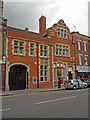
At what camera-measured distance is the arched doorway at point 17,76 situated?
74.9 feet

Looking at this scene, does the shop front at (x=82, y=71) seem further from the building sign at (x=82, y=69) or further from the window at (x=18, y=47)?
the window at (x=18, y=47)

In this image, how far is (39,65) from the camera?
75.1ft

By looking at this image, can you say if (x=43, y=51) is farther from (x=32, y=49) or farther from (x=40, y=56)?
(x=32, y=49)

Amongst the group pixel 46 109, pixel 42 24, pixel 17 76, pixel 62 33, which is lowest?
pixel 46 109

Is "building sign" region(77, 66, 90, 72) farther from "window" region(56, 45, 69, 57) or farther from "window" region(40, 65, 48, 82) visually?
"window" region(40, 65, 48, 82)

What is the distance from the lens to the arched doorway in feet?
74.9

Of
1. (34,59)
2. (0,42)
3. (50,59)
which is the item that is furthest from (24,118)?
(50,59)

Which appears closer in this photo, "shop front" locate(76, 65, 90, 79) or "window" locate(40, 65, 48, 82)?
"window" locate(40, 65, 48, 82)

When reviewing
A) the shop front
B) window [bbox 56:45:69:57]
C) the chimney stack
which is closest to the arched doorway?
window [bbox 56:45:69:57]

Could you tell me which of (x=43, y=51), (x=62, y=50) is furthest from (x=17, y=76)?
(x=62, y=50)

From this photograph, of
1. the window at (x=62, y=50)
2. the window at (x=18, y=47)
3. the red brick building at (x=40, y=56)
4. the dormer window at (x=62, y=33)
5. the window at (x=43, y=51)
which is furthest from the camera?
the dormer window at (x=62, y=33)

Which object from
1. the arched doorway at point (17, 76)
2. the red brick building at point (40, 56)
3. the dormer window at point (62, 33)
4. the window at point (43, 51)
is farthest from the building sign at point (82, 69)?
the arched doorway at point (17, 76)

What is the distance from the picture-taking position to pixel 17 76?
2366 centimetres

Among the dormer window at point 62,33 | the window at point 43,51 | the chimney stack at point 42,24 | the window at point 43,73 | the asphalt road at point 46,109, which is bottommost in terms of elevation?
the asphalt road at point 46,109
